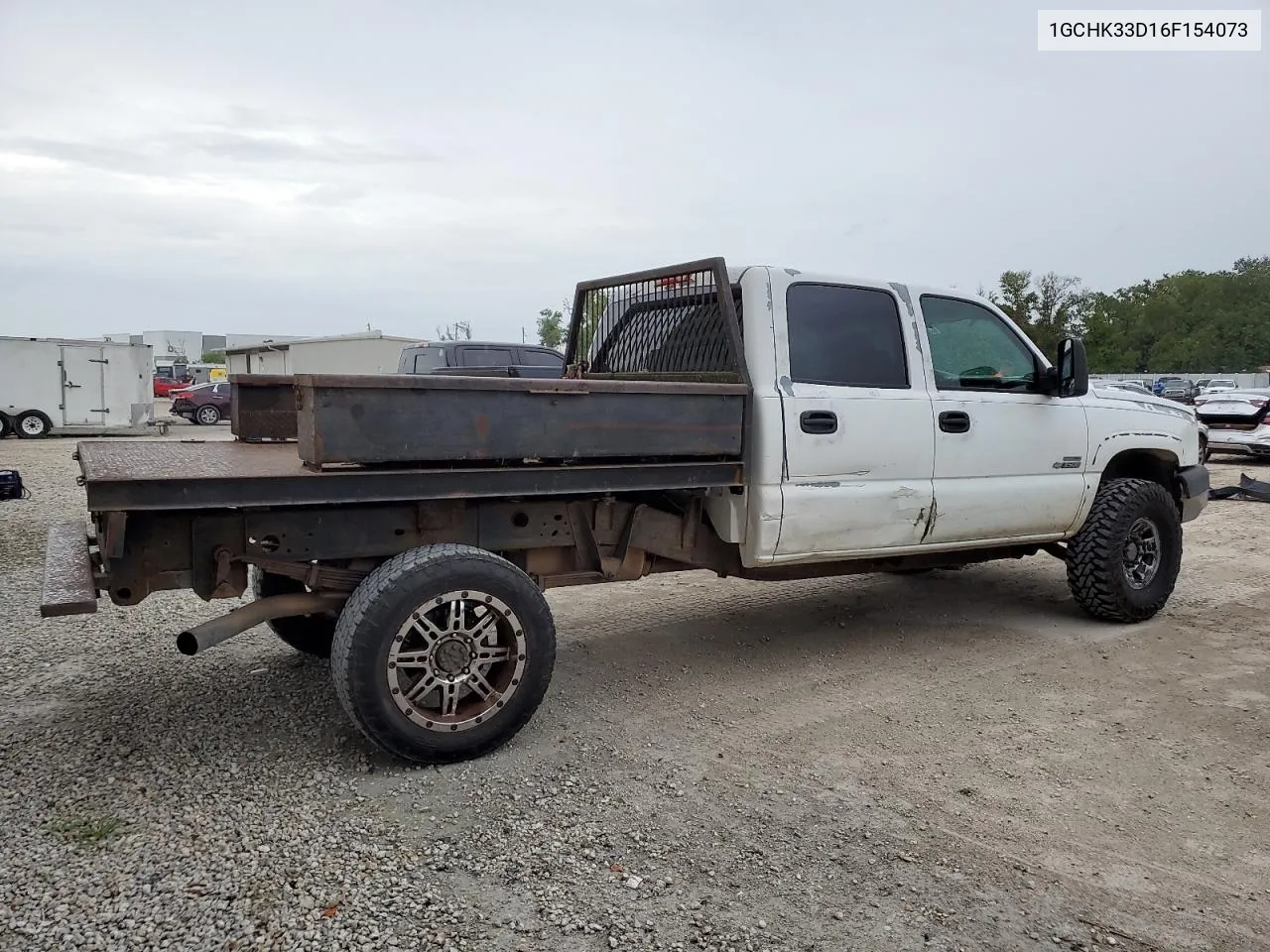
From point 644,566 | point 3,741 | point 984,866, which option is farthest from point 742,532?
point 3,741

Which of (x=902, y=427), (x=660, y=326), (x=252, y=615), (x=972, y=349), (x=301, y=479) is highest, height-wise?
(x=660, y=326)

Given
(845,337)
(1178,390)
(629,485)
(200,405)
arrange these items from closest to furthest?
(629,485) < (845,337) < (200,405) < (1178,390)

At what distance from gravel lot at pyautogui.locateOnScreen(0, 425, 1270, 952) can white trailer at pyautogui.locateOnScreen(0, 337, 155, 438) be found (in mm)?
18193

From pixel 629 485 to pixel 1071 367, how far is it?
9.37ft

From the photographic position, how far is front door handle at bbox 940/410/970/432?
206 inches

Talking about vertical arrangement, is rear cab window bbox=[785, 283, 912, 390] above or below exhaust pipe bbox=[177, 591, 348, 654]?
above

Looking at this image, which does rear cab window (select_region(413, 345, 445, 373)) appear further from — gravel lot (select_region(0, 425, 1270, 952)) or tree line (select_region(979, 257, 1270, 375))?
tree line (select_region(979, 257, 1270, 375))

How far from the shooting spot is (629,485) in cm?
431

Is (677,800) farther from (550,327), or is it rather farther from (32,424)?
(550,327)

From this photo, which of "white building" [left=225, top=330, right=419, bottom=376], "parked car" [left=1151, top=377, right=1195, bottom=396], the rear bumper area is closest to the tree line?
"parked car" [left=1151, top=377, right=1195, bottom=396]

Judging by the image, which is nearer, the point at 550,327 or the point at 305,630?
the point at 305,630

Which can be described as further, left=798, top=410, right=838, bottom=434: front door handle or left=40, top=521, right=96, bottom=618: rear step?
left=798, top=410, right=838, bottom=434: front door handle

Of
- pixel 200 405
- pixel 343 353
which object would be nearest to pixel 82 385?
pixel 200 405

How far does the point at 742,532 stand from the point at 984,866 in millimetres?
1969
